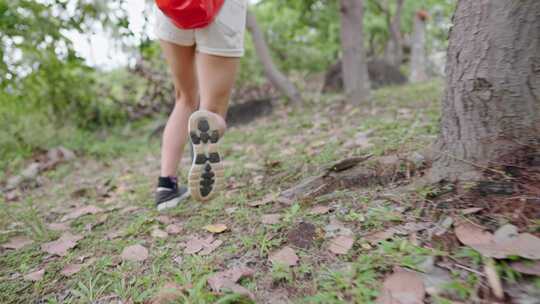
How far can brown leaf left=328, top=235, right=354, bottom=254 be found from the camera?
1.27 meters

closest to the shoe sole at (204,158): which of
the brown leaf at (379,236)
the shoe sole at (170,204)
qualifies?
the shoe sole at (170,204)

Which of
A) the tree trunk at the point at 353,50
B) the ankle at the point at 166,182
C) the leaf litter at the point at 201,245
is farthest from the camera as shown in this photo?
the tree trunk at the point at 353,50

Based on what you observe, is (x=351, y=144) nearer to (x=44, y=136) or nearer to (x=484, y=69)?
(x=484, y=69)

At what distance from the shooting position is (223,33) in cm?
169

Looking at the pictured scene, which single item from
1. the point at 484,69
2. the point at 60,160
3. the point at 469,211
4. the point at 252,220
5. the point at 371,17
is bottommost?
the point at 60,160

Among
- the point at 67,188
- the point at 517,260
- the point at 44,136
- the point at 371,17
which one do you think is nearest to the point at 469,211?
the point at 517,260

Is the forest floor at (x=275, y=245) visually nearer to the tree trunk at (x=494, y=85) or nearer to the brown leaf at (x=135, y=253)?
the brown leaf at (x=135, y=253)

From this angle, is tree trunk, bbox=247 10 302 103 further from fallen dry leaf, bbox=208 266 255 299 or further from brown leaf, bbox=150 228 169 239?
fallen dry leaf, bbox=208 266 255 299

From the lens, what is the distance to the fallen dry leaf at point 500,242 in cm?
106

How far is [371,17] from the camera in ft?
30.0

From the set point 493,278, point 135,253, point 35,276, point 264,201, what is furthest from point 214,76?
point 493,278

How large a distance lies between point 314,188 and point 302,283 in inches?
24.9

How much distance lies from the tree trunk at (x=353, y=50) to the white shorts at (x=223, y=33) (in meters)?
2.99

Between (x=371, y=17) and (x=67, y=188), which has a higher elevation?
(x=371, y=17)
